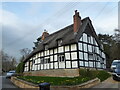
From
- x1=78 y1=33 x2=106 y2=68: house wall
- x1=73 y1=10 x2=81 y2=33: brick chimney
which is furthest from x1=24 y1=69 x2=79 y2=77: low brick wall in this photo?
x1=73 y1=10 x2=81 y2=33: brick chimney

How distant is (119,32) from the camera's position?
A: 32.8 metres

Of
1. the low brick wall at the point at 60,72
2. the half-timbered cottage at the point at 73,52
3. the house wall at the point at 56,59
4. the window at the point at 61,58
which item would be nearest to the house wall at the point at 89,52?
the half-timbered cottage at the point at 73,52

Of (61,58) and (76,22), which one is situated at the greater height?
(76,22)

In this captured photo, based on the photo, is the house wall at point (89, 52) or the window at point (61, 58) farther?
the window at point (61, 58)

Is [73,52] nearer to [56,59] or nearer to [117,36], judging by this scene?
[56,59]

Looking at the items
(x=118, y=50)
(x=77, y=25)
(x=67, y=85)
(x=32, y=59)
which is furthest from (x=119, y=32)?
(x=67, y=85)

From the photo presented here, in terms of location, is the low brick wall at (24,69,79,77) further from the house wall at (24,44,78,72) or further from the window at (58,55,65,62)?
the window at (58,55,65,62)

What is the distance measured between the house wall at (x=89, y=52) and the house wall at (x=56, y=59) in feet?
3.23

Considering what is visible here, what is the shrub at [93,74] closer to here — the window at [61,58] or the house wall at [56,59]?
the house wall at [56,59]

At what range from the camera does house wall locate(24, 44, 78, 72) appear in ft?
69.6

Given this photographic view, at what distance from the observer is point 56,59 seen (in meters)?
23.5

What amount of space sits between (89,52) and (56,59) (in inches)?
192

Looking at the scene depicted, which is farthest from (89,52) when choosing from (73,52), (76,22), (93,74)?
(93,74)

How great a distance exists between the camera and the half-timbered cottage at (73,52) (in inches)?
830
